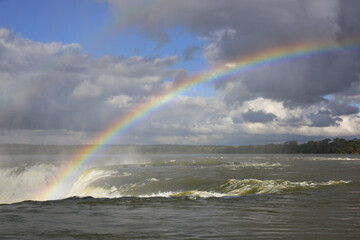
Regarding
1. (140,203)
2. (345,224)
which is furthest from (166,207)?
(345,224)

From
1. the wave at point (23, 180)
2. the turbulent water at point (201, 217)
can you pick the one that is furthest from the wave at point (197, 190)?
the wave at point (23, 180)

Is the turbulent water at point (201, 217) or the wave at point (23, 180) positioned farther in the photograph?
the wave at point (23, 180)

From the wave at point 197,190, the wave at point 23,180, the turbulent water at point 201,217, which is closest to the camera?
the turbulent water at point 201,217

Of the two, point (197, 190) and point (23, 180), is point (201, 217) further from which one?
point (23, 180)

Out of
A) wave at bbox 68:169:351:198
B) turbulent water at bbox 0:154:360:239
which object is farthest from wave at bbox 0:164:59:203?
turbulent water at bbox 0:154:360:239

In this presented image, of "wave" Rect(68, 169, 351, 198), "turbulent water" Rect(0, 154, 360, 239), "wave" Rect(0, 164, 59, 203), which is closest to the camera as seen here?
"turbulent water" Rect(0, 154, 360, 239)

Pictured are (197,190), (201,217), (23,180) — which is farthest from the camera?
(23,180)

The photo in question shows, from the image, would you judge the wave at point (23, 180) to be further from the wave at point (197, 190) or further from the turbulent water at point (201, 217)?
the turbulent water at point (201, 217)

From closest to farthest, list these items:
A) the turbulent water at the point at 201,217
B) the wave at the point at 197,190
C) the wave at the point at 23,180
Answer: the turbulent water at the point at 201,217 < the wave at the point at 197,190 < the wave at the point at 23,180

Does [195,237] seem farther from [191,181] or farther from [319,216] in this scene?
[191,181]

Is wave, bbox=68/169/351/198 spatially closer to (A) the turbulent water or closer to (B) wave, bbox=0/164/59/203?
(A) the turbulent water

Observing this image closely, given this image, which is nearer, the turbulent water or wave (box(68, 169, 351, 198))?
the turbulent water

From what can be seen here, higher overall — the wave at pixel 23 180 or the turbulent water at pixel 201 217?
the turbulent water at pixel 201 217

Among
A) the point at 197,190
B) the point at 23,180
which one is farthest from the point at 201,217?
the point at 23,180
